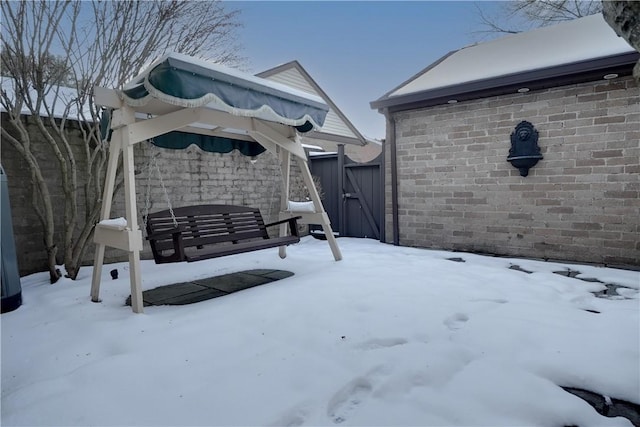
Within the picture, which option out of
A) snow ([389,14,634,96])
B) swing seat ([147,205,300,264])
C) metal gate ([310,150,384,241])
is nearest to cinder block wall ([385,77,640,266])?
snow ([389,14,634,96])

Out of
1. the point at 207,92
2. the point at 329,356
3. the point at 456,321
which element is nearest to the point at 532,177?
the point at 456,321

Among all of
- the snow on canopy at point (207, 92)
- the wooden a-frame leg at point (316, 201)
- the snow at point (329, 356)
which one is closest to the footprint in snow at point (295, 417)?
the snow at point (329, 356)

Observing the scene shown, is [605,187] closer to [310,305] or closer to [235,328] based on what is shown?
[310,305]

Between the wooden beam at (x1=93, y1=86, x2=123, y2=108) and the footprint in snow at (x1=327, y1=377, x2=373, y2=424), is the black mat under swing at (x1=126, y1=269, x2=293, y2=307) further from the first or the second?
the footprint in snow at (x1=327, y1=377, x2=373, y2=424)

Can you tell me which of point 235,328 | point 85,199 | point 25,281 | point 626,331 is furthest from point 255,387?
point 85,199

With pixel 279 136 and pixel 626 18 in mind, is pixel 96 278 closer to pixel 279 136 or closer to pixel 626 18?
pixel 279 136

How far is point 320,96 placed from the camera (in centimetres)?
1066

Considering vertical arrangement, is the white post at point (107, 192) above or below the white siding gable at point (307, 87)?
below

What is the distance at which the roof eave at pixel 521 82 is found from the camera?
435 cm

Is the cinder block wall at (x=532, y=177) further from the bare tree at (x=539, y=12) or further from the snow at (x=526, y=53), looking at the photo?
the bare tree at (x=539, y=12)

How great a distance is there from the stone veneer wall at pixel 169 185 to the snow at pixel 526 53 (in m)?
3.06

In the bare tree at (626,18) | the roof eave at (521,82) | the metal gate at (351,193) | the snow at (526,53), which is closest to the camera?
the bare tree at (626,18)

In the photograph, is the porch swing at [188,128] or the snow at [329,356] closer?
the snow at [329,356]

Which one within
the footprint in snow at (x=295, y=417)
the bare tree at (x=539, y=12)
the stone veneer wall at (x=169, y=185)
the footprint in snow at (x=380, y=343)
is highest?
the bare tree at (x=539, y=12)
